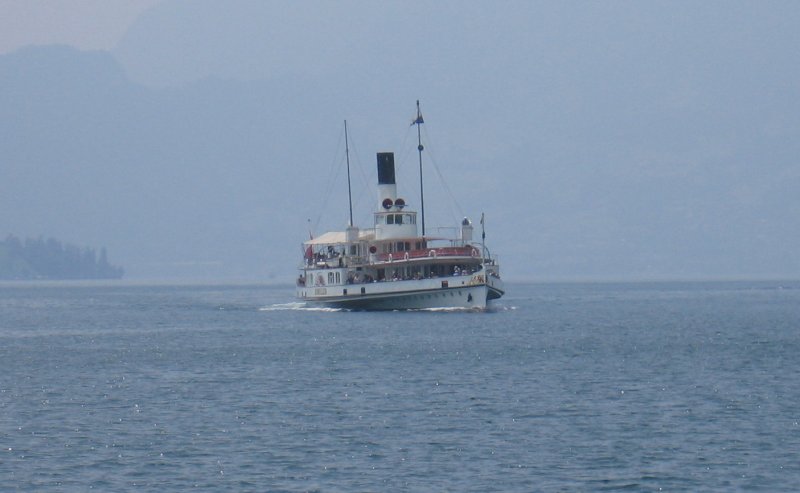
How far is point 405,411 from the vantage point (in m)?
52.4

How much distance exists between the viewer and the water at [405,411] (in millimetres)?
40156

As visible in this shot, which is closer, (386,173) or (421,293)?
(421,293)

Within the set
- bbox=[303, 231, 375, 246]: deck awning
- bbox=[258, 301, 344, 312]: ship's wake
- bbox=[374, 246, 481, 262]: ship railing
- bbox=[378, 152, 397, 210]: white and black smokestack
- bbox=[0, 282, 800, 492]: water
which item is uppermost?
bbox=[378, 152, 397, 210]: white and black smokestack

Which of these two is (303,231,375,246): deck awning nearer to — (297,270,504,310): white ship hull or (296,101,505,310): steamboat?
(296,101,505,310): steamboat

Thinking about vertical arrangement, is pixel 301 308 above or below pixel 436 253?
below

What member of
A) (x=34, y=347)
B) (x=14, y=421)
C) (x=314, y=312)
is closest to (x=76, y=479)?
(x=14, y=421)

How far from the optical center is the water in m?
40.2

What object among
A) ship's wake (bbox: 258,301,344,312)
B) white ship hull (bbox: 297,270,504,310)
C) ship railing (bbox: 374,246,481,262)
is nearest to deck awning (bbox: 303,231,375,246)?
white ship hull (bbox: 297,270,504,310)

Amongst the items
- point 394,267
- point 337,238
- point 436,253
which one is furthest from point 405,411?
point 337,238

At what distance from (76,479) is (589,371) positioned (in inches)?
1266

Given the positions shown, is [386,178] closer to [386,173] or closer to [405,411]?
[386,173]

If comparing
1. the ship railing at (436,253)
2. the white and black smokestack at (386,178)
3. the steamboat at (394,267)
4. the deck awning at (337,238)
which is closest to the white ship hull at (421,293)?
the steamboat at (394,267)

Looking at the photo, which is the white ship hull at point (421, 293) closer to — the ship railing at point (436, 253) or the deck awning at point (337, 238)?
the ship railing at point (436, 253)

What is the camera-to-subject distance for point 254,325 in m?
112
